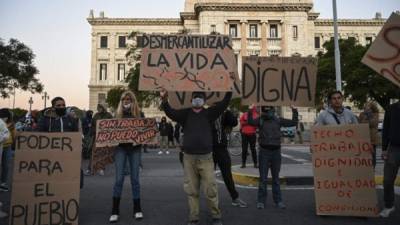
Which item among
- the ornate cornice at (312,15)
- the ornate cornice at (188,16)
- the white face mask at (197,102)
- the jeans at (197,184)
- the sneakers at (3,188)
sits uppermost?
the ornate cornice at (312,15)

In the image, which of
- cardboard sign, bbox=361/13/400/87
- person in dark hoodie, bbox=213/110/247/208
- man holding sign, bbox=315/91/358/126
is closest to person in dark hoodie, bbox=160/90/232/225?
person in dark hoodie, bbox=213/110/247/208

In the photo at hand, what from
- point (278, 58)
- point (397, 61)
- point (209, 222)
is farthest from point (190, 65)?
point (397, 61)

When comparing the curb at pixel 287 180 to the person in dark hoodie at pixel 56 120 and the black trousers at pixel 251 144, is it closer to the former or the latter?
the black trousers at pixel 251 144

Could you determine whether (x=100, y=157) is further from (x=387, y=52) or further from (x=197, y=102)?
(x=387, y=52)

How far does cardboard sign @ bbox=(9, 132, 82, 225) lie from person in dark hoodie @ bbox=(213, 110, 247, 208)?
2012mm

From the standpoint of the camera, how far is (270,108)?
21.3 feet

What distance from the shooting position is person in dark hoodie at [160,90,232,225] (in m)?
5.17

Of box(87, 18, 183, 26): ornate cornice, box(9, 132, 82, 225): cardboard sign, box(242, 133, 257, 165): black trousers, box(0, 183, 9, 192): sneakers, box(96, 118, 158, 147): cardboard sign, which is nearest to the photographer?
box(9, 132, 82, 225): cardboard sign

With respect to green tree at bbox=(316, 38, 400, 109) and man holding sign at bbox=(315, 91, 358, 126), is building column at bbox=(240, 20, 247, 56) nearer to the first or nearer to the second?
green tree at bbox=(316, 38, 400, 109)

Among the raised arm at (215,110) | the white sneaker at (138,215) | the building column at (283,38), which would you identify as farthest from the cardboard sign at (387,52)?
the building column at (283,38)

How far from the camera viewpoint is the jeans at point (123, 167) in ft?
18.0

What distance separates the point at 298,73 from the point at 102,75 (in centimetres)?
5273

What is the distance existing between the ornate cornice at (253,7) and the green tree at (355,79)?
17.9 m

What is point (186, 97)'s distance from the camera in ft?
20.4
